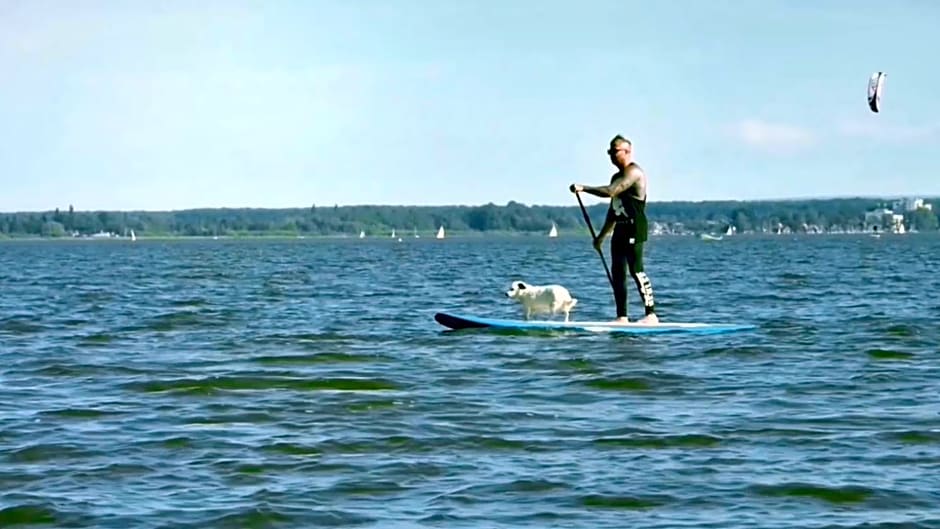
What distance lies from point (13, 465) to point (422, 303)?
1777cm

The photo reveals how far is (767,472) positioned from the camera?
1019cm

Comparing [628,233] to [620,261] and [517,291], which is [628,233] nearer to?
[620,261]

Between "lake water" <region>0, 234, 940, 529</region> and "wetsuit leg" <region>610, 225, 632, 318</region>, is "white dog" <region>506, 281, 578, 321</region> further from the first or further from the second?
"lake water" <region>0, 234, 940, 529</region>

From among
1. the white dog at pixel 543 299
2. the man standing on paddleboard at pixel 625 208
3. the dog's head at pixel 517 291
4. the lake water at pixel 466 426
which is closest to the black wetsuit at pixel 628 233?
the man standing on paddleboard at pixel 625 208

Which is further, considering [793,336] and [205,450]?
[793,336]

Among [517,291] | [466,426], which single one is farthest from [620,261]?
[466,426]

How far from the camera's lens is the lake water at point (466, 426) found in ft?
30.7

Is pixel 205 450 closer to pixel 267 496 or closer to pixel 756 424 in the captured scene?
pixel 267 496

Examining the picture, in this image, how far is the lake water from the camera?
9.34 metres

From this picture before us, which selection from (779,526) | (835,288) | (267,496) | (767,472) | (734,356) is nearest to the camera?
(779,526)

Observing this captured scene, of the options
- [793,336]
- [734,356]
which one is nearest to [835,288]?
[793,336]

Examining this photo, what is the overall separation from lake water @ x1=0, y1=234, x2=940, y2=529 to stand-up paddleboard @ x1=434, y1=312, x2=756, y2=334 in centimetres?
28

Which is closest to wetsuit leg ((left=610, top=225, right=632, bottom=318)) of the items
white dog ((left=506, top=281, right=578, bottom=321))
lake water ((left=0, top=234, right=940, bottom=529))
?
lake water ((left=0, top=234, right=940, bottom=529))

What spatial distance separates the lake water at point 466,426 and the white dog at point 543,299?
37.8 inches
